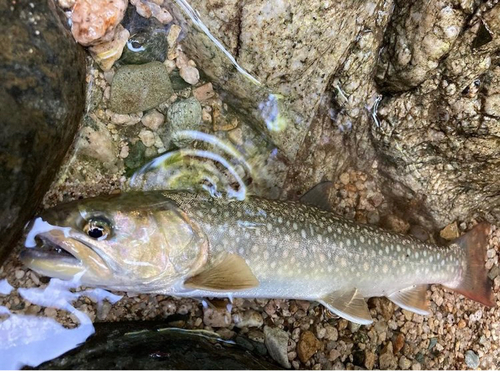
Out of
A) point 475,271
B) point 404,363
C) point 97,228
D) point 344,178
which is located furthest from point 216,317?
point 475,271

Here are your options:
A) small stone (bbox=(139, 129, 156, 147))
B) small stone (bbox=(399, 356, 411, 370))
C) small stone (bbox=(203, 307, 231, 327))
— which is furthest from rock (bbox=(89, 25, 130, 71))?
small stone (bbox=(399, 356, 411, 370))

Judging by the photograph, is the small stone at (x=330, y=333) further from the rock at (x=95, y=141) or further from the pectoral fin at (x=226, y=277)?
the rock at (x=95, y=141)

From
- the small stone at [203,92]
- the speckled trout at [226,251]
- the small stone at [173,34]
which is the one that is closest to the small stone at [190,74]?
the small stone at [203,92]

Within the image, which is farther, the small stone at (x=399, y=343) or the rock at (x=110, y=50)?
the small stone at (x=399, y=343)

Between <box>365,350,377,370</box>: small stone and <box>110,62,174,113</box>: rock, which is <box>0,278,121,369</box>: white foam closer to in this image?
<box>110,62,174,113</box>: rock

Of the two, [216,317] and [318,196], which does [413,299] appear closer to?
[318,196]

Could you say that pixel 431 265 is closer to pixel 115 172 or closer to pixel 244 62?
pixel 244 62
